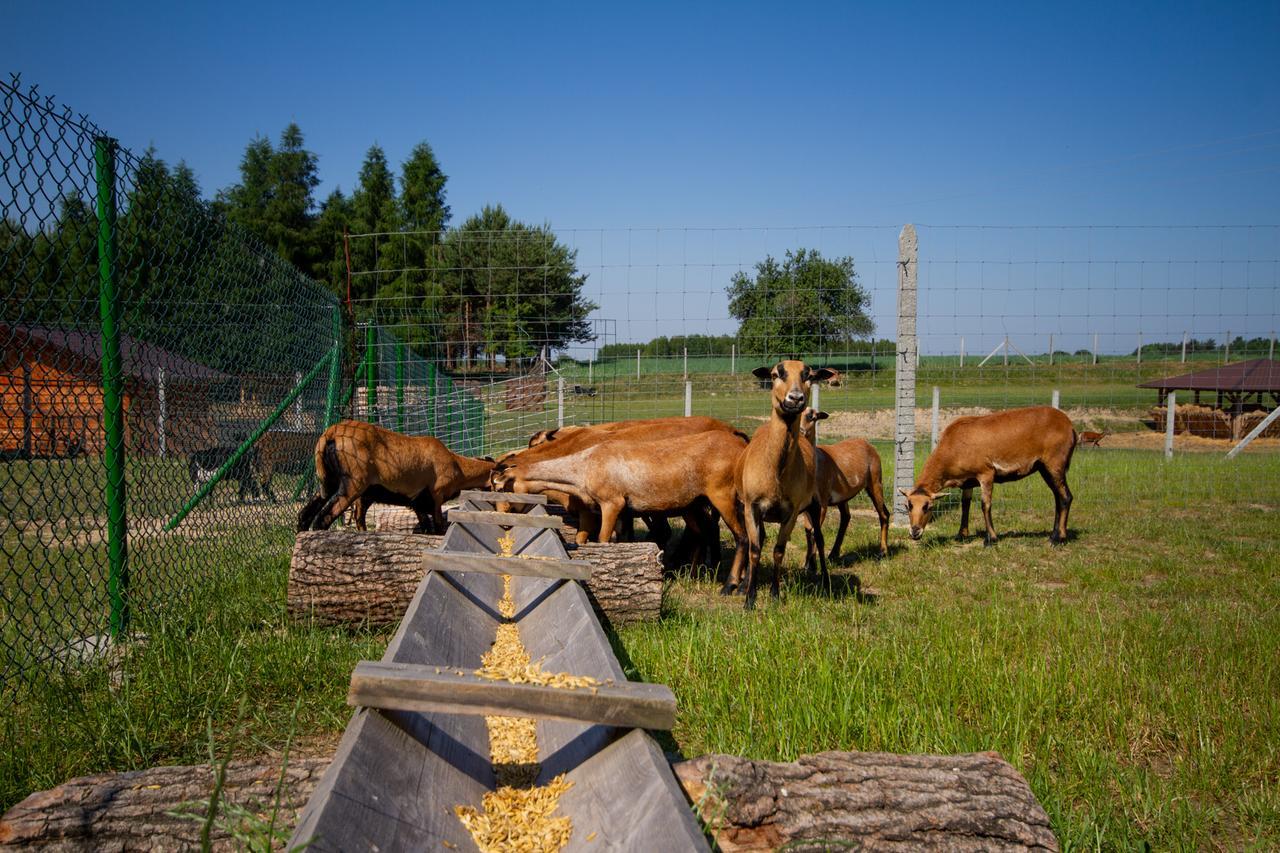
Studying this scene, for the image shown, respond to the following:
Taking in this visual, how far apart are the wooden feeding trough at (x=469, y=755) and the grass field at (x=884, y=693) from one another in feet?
1.25

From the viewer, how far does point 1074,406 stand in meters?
27.1

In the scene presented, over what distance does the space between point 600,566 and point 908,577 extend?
4.11 metres

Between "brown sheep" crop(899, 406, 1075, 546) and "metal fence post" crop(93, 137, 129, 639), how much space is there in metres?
8.80

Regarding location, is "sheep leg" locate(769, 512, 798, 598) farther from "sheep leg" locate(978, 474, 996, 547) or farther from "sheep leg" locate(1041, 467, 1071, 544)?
"sheep leg" locate(1041, 467, 1071, 544)

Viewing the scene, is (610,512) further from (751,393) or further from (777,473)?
(751,393)

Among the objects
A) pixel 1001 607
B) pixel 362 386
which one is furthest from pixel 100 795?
pixel 362 386

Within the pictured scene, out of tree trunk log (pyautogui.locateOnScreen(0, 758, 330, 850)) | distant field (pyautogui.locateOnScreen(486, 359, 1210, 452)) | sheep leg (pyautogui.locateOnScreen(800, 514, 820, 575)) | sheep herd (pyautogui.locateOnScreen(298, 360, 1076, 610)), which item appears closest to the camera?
tree trunk log (pyautogui.locateOnScreen(0, 758, 330, 850))

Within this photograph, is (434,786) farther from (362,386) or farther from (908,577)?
(362,386)

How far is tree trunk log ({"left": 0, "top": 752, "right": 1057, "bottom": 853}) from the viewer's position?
7.29 ft

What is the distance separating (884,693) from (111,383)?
4.50m

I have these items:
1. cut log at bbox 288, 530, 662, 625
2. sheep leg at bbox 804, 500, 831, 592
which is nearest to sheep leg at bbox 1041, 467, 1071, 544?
sheep leg at bbox 804, 500, 831, 592

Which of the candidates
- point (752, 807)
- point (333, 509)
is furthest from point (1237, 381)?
point (752, 807)

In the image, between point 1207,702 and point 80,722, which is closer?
point 80,722

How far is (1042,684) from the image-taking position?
14.1ft
